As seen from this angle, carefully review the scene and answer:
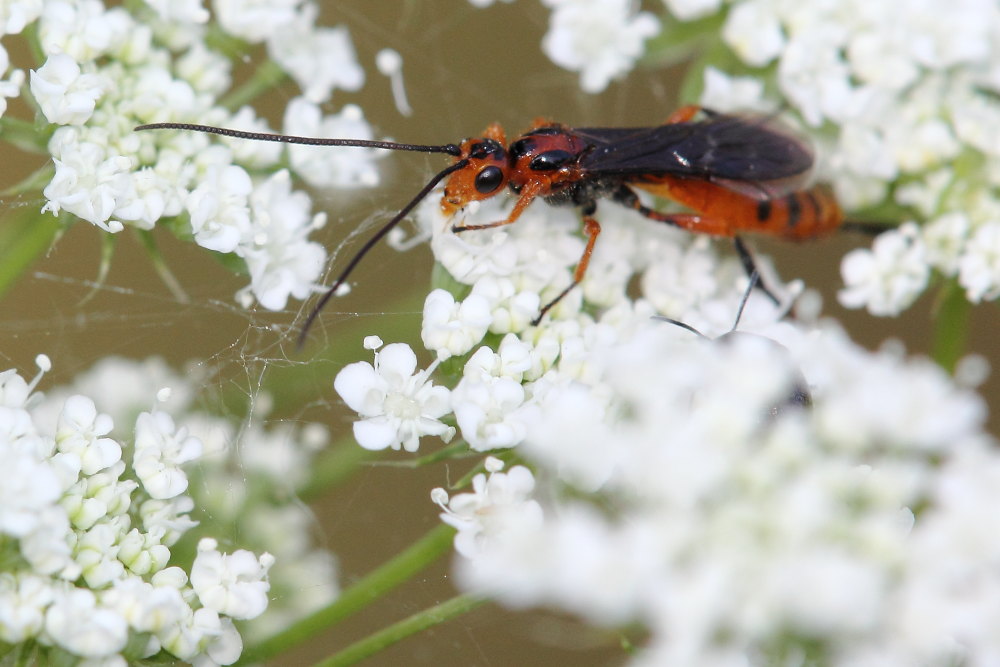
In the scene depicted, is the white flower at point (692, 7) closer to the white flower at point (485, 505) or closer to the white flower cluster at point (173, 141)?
the white flower cluster at point (173, 141)

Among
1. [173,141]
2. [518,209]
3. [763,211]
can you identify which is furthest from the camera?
[763,211]

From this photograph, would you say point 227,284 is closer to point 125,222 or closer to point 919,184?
point 125,222

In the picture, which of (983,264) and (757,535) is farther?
(983,264)

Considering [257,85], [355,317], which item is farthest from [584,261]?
[257,85]

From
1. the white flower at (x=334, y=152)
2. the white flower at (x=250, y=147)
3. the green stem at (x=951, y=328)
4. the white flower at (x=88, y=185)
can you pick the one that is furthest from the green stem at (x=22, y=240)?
the green stem at (x=951, y=328)

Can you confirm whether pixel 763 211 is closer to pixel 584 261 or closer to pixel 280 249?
pixel 584 261

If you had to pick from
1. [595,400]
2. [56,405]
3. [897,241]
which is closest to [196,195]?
[56,405]
